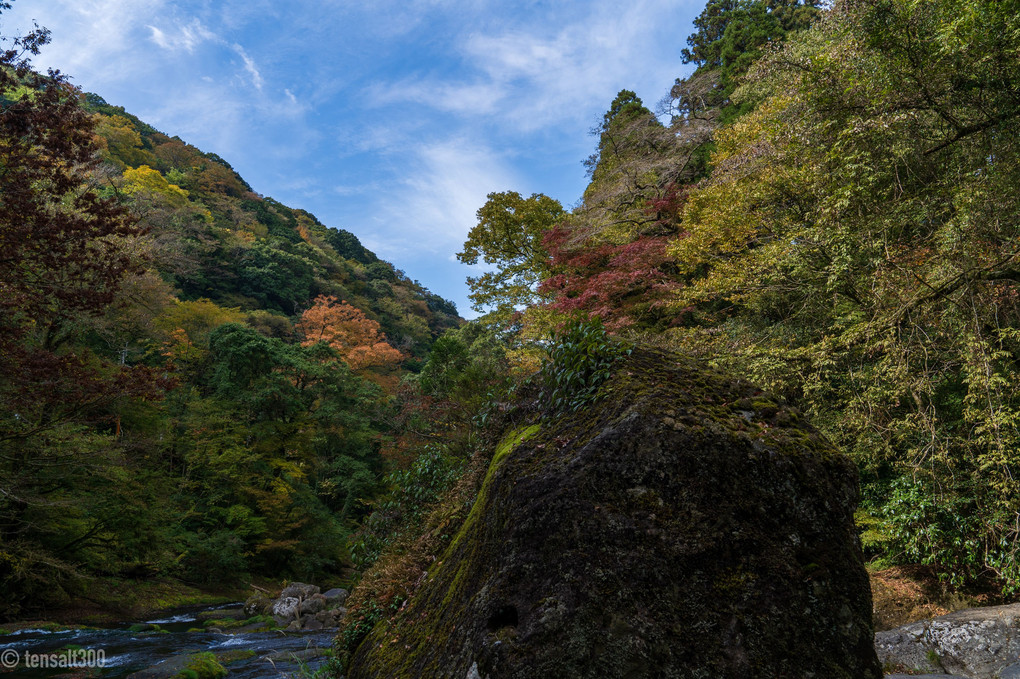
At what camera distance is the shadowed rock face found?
2.36 meters

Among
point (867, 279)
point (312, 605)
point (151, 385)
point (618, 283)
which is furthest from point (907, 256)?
point (312, 605)

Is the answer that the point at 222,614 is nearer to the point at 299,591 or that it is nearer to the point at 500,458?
the point at 299,591

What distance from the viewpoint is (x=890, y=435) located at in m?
9.16

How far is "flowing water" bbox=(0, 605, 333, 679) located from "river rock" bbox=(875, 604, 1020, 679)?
25.0ft

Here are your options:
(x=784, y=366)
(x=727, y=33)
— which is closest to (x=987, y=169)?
(x=784, y=366)

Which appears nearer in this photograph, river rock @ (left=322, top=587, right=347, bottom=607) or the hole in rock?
the hole in rock

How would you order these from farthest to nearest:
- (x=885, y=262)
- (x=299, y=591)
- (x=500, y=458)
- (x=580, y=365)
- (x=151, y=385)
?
(x=299, y=591) → (x=151, y=385) → (x=885, y=262) → (x=500, y=458) → (x=580, y=365)

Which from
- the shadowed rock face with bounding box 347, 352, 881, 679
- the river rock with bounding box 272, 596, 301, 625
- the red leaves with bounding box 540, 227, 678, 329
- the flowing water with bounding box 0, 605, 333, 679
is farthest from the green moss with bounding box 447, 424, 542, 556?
the river rock with bounding box 272, 596, 301, 625

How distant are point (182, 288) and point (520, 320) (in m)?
25.7

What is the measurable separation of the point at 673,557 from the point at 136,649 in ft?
37.6

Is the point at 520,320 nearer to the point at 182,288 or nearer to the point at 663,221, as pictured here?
the point at 663,221

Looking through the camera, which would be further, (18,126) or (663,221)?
(663,221)

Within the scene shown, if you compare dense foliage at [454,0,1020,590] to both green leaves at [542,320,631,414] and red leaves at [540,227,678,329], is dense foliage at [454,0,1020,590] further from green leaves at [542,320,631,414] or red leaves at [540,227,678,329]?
green leaves at [542,320,631,414]

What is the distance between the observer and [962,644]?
6164mm
